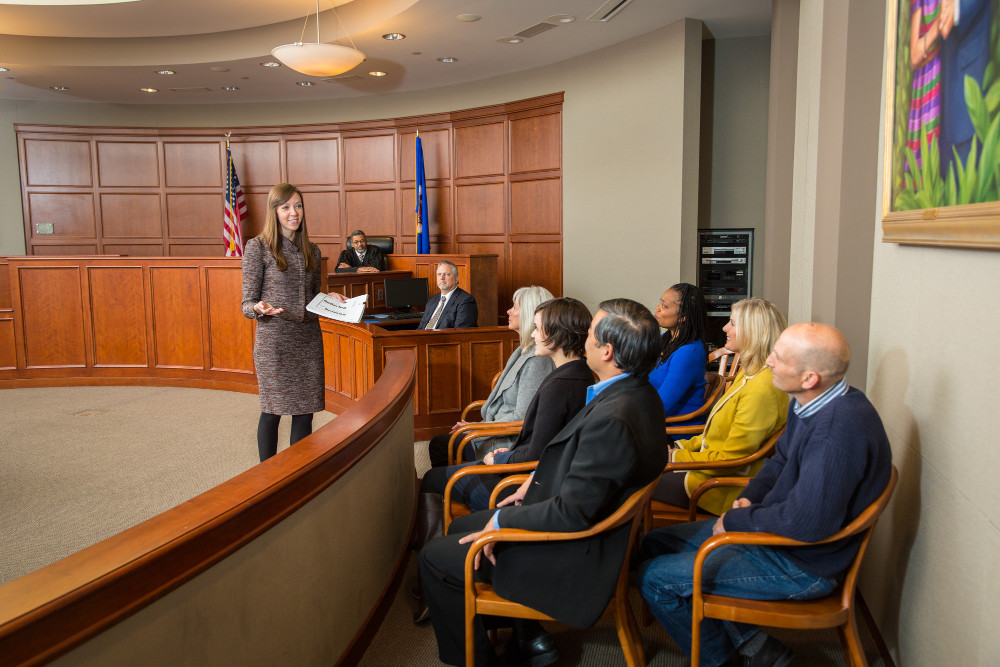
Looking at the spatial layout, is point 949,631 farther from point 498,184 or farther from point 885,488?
point 498,184

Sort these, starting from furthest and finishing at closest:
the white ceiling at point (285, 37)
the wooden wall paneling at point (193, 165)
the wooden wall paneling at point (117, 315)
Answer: the wooden wall paneling at point (193, 165), the wooden wall paneling at point (117, 315), the white ceiling at point (285, 37)

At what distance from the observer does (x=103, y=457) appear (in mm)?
5055

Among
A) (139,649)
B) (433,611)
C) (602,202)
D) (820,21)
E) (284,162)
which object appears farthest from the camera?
(284,162)

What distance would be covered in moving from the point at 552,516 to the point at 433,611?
64 cm

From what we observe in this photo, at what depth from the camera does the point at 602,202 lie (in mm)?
8008

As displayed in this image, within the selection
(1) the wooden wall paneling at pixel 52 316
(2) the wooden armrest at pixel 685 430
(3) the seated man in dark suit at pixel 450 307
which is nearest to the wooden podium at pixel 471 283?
(3) the seated man in dark suit at pixel 450 307

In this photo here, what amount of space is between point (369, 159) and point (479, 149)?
1934 millimetres

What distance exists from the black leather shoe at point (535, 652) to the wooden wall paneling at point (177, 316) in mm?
5957

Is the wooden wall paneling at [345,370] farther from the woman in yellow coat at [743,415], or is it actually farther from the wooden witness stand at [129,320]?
the woman in yellow coat at [743,415]

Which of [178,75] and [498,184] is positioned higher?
[178,75]

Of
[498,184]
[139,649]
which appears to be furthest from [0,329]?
[139,649]

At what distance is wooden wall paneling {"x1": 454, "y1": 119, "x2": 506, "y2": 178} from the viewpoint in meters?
9.37

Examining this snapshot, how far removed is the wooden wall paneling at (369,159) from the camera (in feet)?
34.3

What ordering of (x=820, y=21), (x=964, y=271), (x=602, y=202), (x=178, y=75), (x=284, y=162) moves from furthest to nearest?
(x=284, y=162), (x=178, y=75), (x=602, y=202), (x=820, y=21), (x=964, y=271)
